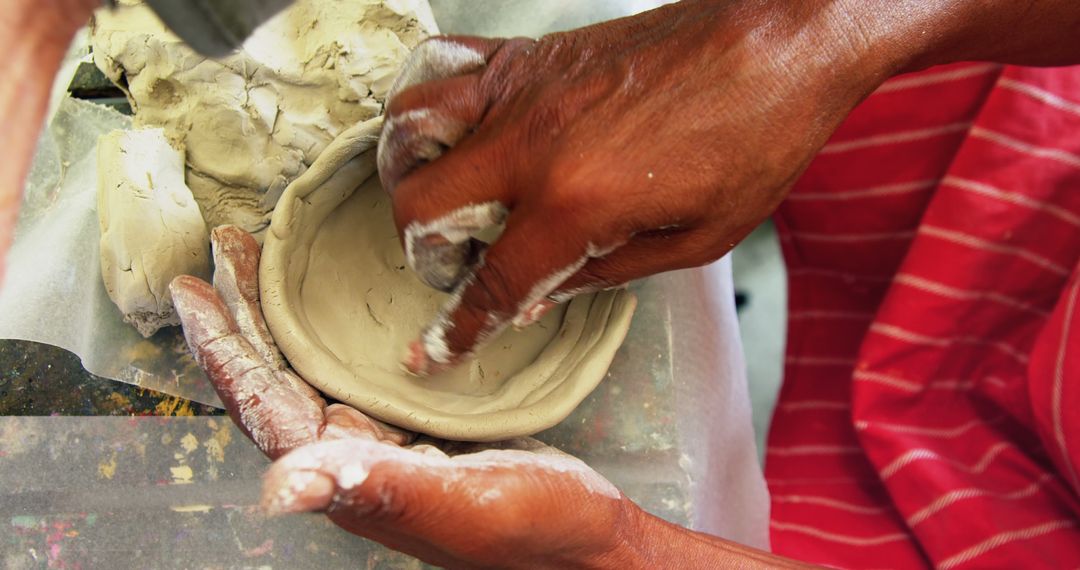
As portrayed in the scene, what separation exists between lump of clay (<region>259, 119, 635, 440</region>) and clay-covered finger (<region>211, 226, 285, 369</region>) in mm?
21

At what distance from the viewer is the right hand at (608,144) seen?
83 cm

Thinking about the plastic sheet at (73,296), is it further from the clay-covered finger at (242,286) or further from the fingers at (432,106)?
the fingers at (432,106)

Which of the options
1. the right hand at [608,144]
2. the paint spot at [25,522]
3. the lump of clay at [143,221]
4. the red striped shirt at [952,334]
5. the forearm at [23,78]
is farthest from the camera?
the red striped shirt at [952,334]

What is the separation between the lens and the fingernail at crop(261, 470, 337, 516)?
58 cm

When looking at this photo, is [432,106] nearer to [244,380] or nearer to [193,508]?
[244,380]

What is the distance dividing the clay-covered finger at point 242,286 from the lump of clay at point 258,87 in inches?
4.7

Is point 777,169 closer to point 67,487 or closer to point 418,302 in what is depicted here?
point 418,302

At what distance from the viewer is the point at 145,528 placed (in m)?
1.18

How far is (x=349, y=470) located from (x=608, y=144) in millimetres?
439

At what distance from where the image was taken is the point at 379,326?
3.73ft

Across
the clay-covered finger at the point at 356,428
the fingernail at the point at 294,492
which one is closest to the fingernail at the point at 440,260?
the clay-covered finger at the point at 356,428

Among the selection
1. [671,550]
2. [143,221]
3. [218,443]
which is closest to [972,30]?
[671,550]

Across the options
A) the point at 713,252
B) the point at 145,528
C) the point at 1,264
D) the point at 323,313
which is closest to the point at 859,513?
the point at 713,252

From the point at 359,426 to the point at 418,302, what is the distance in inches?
9.7
